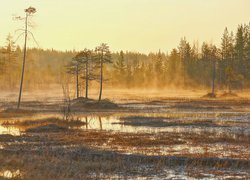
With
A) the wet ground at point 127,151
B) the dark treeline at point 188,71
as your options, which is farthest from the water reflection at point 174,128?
the dark treeline at point 188,71

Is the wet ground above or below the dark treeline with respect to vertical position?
below

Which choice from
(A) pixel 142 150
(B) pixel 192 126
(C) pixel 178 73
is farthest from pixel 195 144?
(C) pixel 178 73

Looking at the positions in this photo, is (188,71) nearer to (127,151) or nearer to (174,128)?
(174,128)

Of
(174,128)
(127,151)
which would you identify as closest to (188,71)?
(174,128)

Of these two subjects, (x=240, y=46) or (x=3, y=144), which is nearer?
(x=3, y=144)

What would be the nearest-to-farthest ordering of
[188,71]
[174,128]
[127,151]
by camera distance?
[127,151], [174,128], [188,71]

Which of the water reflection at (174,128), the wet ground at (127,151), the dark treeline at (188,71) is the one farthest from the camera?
the dark treeline at (188,71)

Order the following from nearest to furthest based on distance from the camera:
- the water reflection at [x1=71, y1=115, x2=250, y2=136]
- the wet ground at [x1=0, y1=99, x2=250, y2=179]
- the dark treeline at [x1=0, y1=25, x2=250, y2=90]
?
the wet ground at [x1=0, y1=99, x2=250, y2=179] → the water reflection at [x1=71, y1=115, x2=250, y2=136] → the dark treeline at [x1=0, y1=25, x2=250, y2=90]

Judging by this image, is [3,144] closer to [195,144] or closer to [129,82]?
[195,144]

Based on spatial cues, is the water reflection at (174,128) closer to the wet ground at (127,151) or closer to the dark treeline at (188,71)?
the wet ground at (127,151)

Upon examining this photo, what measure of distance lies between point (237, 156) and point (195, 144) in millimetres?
4579

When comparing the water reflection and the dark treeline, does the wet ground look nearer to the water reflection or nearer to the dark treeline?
the water reflection

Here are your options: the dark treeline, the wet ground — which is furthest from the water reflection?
the dark treeline

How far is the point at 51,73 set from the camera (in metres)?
176
